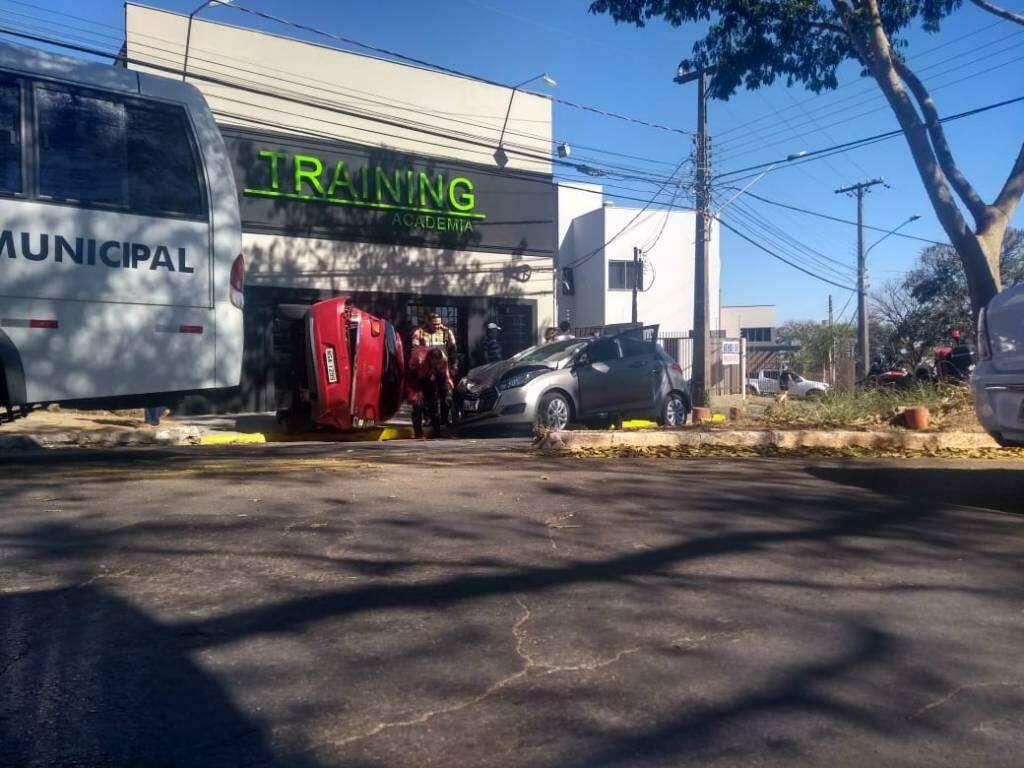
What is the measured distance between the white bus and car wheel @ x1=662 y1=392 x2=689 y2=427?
691 cm

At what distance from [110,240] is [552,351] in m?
6.36

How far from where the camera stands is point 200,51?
16.2 meters

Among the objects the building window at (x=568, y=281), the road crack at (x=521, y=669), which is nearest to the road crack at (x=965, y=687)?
the road crack at (x=521, y=669)

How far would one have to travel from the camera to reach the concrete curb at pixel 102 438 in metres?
8.98

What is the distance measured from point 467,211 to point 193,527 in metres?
15.6

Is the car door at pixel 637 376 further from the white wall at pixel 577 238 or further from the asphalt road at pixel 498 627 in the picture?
the white wall at pixel 577 238

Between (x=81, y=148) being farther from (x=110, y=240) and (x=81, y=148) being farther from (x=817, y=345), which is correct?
(x=817, y=345)

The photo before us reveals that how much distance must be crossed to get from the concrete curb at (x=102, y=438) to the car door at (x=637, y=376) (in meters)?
5.70

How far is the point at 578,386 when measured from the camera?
37.5ft

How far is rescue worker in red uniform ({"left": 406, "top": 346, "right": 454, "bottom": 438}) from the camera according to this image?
443 inches

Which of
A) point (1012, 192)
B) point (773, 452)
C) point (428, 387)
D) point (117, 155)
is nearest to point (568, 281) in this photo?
point (1012, 192)

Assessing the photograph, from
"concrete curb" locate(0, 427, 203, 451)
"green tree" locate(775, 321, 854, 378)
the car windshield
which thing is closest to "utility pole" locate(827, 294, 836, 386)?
"green tree" locate(775, 321, 854, 378)

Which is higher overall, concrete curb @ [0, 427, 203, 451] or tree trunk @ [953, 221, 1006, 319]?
tree trunk @ [953, 221, 1006, 319]

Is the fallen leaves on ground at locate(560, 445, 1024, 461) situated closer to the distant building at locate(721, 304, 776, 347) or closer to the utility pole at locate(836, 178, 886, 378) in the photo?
the utility pole at locate(836, 178, 886, 378)
